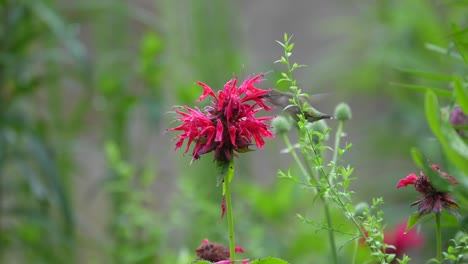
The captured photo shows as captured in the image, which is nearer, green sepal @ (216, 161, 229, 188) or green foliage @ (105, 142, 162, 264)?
green sepal @ (216, 161, 229, 188)

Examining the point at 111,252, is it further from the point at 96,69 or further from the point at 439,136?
the point at 439,136

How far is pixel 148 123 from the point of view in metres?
2.09

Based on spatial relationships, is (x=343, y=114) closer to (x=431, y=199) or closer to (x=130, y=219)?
(x=431, y=199)

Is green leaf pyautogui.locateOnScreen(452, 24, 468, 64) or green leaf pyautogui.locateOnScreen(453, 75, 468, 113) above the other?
green leaf pyautogui.locateOnScreen(452, 24, 468, 64)

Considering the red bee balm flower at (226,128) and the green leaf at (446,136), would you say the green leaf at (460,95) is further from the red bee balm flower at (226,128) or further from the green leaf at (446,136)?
the red bee balm flower at (226,128)

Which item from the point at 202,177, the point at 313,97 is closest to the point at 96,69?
the point at 202,177

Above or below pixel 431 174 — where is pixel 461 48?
above

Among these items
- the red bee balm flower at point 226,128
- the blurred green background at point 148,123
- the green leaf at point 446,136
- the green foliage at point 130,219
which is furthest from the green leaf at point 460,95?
the green foliage at point 130,219

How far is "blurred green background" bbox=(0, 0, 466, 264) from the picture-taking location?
177 cm

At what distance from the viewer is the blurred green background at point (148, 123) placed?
177 centimetres

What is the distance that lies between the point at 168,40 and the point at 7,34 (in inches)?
20.8

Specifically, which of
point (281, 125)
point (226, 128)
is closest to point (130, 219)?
point (281, 125)

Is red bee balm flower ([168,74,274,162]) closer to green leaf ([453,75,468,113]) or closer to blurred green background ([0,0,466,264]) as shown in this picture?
green leaf ([453,75,468,113])

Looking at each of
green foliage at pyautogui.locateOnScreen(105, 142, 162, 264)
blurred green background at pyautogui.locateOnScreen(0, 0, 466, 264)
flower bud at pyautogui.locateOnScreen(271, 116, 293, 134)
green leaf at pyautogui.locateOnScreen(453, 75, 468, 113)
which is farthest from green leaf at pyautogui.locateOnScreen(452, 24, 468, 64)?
green foliage at pyautogui.locateOnScreen(105, 142, 162, 264)
